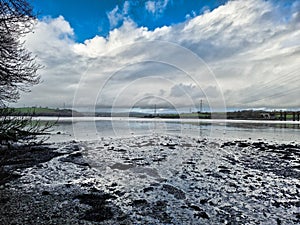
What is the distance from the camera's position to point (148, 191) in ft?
28.4

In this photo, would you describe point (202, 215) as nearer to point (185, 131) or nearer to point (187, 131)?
point (187, 131)

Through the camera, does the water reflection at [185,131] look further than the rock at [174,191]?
Yes

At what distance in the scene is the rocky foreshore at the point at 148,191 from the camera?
21.5 feet

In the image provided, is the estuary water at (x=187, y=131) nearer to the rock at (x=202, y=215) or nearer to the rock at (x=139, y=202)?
the rock at (x=139, y=202)

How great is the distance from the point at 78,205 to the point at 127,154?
9.20 meters

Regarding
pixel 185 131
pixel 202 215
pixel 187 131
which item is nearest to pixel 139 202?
pixel 202 215

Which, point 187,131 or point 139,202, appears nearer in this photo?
point 139,202

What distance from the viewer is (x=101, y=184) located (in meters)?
9.52

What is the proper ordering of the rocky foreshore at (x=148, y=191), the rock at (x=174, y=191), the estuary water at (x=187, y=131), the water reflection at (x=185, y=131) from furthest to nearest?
the water reflection at (x=185, y=131), the estuary water at (x=187, y=131), the rock at (x=174, y=191), the rocky foreshore at (x=148, y=191)

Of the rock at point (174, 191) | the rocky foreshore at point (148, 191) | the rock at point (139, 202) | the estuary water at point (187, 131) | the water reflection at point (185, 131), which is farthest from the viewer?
the water reflection at point (185, 131)

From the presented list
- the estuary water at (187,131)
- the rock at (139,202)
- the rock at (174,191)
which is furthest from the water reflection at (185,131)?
the rock at (139,202)

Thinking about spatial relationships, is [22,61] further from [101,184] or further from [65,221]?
[65,221]

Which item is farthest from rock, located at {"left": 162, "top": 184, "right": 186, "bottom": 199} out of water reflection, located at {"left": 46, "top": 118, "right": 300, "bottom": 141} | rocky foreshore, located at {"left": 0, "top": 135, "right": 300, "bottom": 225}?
water reflection, located at {"left": 46, "top": 118, "right": 300, "bottom": 141}

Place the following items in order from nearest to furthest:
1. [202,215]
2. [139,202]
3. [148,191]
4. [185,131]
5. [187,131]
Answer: [202,215] → [139,202] → [148,191] → [187,131] → [185,131]
